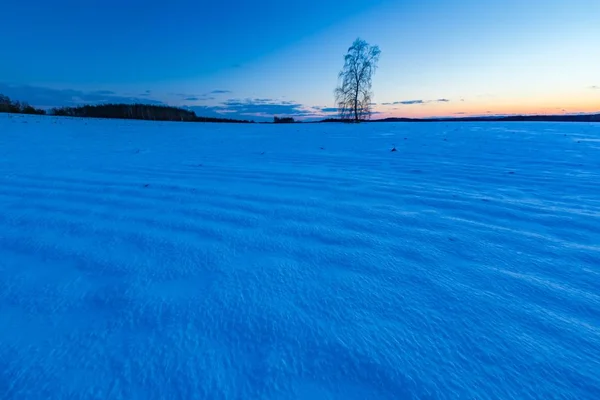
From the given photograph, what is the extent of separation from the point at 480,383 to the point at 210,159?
12.1 ft

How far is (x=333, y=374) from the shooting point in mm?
643

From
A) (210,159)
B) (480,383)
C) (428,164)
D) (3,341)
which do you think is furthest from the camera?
(210,159)

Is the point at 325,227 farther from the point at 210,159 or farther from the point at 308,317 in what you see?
the point at 210,159

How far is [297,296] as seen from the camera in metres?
0.91

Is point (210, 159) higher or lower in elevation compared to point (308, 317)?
higher

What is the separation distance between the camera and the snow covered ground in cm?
63

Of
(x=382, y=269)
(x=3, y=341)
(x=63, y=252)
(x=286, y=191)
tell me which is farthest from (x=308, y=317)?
(x=286, y=191)

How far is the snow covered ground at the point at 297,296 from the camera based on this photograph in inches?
24.9

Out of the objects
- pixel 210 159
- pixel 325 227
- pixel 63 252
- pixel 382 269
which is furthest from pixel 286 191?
pixel 210 159

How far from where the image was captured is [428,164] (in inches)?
138

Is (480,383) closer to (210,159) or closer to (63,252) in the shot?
(63,252)

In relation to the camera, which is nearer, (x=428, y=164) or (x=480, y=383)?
(x=480, y=383)

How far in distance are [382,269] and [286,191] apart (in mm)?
1221

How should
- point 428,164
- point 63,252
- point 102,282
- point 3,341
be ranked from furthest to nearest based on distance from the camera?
point 428,164, point 63,252, point 102,282, point 3,341
